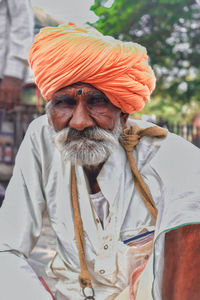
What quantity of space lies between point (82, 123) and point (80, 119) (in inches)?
0.8

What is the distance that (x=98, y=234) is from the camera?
1.73m

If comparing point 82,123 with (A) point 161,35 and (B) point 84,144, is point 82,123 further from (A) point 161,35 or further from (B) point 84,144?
(A) point 161,35

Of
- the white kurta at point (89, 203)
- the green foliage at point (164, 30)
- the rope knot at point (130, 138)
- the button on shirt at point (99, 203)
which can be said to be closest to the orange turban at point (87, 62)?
the rope knot at point (130, 138)

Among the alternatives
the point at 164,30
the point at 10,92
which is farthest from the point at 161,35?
the point at 10,92

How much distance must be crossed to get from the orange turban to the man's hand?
3.03m

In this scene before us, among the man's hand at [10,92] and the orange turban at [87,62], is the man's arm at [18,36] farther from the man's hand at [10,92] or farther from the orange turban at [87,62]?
the orange turban at [87,62]

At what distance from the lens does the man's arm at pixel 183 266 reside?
1.39 m

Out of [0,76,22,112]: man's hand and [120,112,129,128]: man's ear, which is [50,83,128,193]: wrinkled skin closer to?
[120,112,129,128]: man's ear

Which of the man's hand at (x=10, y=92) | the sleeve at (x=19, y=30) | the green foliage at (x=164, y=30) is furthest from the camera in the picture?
the green foliage at (x=164, y=30)

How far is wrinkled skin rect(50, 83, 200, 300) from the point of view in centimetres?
139

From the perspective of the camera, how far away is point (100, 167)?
6.17ft

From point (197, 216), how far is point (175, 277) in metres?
0.27

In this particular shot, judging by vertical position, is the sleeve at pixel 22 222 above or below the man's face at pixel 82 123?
below

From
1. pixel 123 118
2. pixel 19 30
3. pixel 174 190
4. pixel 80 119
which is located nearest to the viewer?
pixel 174 190
